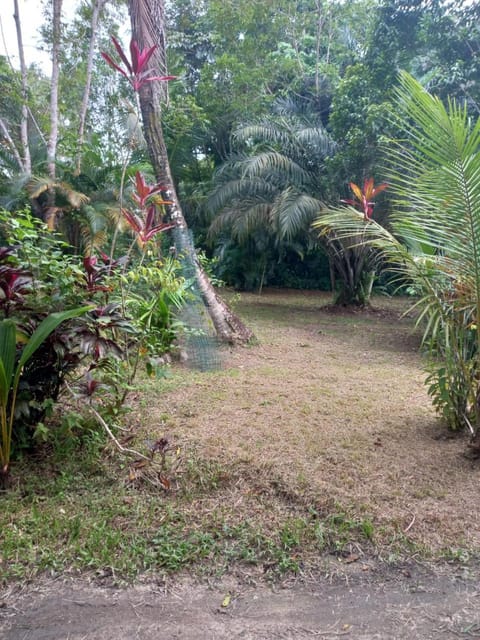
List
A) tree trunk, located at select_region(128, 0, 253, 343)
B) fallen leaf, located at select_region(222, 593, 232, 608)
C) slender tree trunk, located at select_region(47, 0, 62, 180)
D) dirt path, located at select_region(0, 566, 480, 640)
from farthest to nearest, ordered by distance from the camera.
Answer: slender tree trunk, located at select_region(47, 0, 62, 180) → tree trunk, located at select_region(128, 0, 253, 343) → fallen leaf, located at select_region(222, 593, 232, 608) → dirt path, located at select_region(0, 566, 480, 640)

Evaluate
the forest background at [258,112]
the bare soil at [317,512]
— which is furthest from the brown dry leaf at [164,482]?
the forest background at [258,112]

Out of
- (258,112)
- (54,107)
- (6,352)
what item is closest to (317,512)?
(6,352)

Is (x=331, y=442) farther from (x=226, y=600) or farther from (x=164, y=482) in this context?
(x=226, y=600)

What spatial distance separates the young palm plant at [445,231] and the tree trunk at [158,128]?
295 cm

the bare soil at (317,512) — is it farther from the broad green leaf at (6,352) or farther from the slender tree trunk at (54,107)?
the slender tree trunk at (54,107)

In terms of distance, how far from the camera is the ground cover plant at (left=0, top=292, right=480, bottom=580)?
244cm

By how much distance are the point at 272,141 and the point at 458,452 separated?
345 inches

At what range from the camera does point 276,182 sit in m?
10.3

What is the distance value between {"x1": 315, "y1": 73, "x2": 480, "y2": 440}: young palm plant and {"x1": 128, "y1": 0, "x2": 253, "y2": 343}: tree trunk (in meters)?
2.95

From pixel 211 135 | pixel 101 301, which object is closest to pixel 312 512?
pixel 101 301

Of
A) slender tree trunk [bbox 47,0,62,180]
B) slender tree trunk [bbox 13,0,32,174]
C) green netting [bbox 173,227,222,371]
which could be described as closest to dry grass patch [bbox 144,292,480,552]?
green netting [bbox 173,227,222,371]

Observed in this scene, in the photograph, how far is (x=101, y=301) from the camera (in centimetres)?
353

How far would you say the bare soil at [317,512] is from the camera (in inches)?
80.8

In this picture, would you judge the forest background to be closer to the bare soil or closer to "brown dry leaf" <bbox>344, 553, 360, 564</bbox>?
the bare soil
